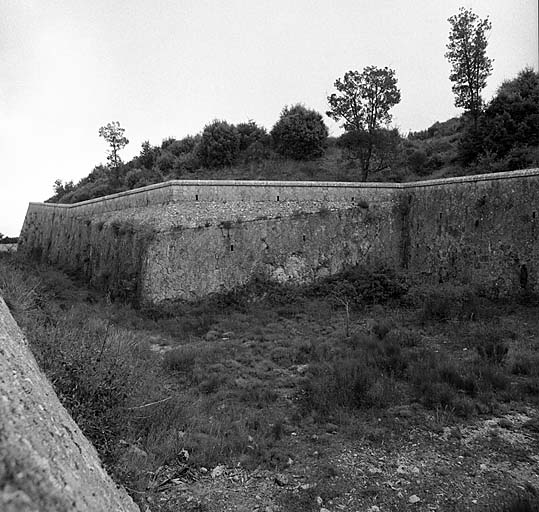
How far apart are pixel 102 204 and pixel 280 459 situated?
15392 millimetres

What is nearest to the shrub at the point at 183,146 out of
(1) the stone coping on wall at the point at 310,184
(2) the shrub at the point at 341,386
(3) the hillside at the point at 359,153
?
(3) the hillside at the point at 359,153

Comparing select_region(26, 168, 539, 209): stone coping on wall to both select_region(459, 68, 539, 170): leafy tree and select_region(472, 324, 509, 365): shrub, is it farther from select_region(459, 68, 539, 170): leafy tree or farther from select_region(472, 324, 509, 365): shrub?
select_region(472, 324, 509, 365): shrub

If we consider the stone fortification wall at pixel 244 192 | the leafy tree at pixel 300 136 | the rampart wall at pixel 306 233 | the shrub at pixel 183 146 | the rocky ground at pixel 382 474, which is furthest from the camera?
the shrub at pixel 183 146

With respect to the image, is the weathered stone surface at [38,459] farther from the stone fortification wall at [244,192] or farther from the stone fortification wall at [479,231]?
the stone fortification wall at [479,231]

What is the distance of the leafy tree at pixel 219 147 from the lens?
969 inches

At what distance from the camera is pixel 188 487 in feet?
15.0

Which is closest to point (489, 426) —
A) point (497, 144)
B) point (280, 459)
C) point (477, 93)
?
point (280, 459)

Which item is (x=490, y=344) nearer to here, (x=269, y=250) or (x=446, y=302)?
(x=446, y=302)

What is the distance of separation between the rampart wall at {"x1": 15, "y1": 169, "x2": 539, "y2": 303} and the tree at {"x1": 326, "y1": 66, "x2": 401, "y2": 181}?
438cm

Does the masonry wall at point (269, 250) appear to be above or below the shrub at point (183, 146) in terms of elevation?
below

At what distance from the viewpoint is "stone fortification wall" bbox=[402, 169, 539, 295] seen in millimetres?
12109

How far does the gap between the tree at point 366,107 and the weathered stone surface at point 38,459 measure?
19025 millimetres

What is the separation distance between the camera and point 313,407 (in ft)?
21.8

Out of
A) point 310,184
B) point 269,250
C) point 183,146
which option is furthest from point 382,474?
point 183,146
